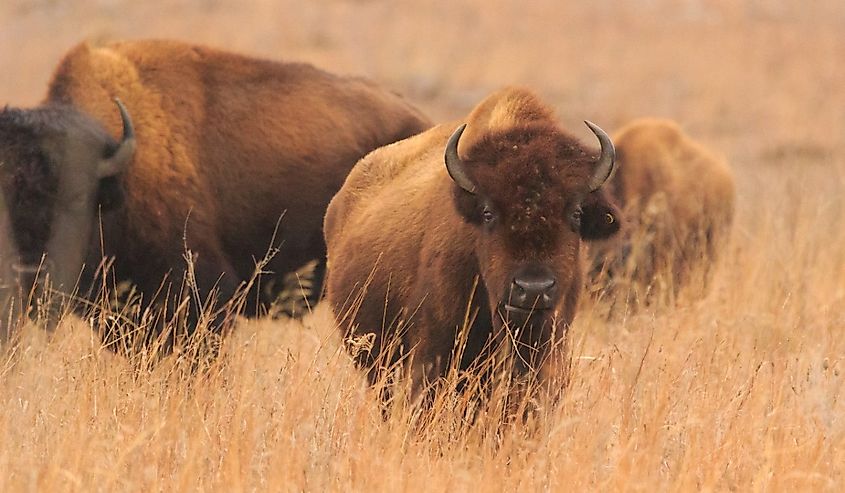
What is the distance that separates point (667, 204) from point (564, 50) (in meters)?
17.0

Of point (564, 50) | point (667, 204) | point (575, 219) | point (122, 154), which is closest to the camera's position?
point (575, 219)

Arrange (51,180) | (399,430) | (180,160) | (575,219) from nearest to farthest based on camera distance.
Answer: (399,430), (575,219), (51,180), (180,160)

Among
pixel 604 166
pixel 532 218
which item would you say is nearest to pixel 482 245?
pixel 532 218

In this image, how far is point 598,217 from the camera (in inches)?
208

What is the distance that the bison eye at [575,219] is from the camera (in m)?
5.16

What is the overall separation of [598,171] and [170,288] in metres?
2.93

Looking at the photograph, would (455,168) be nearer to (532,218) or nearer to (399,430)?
(532,218)

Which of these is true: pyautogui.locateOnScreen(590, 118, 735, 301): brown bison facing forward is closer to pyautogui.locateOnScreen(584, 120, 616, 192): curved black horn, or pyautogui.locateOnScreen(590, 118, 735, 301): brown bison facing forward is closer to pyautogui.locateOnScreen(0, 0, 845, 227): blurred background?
pyautogui.locateOnScreen(584, 120, 616, 192): curved black horn

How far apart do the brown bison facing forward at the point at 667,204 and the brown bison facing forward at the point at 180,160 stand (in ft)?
6.43

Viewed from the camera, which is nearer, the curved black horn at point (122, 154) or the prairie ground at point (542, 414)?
the prairie ground at point (542, 414)

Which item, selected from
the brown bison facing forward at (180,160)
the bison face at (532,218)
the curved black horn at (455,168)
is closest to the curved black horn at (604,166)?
the bison face at (532,218)

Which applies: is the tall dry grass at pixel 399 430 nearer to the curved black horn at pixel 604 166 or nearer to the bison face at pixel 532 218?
the bison face at pixel 532 218

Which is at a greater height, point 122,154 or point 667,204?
point 122,154

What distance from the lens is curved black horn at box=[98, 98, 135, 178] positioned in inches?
278
